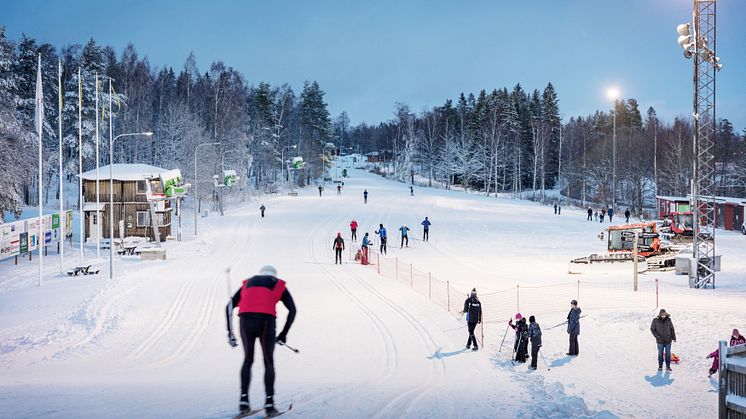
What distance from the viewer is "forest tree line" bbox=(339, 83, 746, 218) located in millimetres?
75500

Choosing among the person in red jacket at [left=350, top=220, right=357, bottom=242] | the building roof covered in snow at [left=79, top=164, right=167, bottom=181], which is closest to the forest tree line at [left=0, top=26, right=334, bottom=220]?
the building roof covered in snow at [left=79, top=164, right=167, bottom=181]

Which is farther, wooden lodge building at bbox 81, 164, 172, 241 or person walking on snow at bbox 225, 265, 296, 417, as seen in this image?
wooden lodge building at bbox 81, 164, 172, 241

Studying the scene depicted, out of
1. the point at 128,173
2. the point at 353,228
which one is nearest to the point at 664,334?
the point at 353,228

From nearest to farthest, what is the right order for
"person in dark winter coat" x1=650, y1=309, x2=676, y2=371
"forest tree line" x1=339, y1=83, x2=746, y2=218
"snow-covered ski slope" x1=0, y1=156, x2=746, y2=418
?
"snow-covered ski slope" x1=0, y1=156, x2=746, y2=418 < "person in dark winter coat" x1=650, y1=309, x2=676, y2=371 < "forest tree line" x1=339, y1=83, x2=746, y2=218

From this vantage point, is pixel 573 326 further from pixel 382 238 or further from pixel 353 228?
pixel 353 228

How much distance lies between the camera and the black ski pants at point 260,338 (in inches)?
254

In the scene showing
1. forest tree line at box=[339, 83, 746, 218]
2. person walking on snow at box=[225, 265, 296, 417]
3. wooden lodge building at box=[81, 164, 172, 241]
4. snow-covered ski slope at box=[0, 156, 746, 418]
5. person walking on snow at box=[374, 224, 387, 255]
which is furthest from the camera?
forest tree line at box=[339, 83, 746, 218]

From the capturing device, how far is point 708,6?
2402cm

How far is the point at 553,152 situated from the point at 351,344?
8251cm

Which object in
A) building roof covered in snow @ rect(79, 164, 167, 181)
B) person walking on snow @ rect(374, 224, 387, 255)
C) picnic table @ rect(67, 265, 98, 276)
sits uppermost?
building roof covered in snow @ rect(79, 164, 167, 181)

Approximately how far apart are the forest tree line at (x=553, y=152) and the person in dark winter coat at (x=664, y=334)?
6045 centimetres

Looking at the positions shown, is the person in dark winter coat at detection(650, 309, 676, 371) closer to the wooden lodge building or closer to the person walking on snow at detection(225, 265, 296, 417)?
the person walking on snow at detection(225, 265, 296, 417)

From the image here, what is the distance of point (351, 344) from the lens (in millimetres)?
13797

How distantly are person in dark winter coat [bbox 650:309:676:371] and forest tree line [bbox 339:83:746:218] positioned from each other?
6045cm
